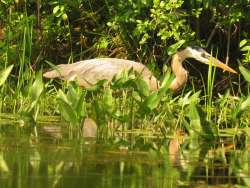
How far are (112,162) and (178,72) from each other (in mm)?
5245

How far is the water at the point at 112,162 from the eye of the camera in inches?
181

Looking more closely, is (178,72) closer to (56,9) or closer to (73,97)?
(56,9)

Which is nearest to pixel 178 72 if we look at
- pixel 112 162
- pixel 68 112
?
pixel 68 112

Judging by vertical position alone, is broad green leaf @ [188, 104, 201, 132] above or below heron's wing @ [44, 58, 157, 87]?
below

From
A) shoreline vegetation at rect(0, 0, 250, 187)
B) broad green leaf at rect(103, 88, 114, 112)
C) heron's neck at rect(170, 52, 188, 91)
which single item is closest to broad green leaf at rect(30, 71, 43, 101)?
shoreline vegetation at rect(0, 0, 250, 187)

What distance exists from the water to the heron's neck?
3606 mm

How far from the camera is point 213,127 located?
647cm

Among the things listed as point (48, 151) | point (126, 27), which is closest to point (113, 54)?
point (126, 27)

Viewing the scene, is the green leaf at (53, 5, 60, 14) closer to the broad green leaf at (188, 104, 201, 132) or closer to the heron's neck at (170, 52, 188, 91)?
the heron's neck at (170, 52, 188, 91)

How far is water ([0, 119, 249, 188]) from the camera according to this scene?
4605 mm

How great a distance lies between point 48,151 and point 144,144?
90cm

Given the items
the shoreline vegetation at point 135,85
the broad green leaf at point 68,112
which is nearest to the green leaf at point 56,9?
the shoreline vegetation at point 135,85

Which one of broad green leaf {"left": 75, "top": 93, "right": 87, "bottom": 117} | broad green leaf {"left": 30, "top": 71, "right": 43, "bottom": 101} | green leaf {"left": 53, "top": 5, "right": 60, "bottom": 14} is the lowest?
broad green leaf {"left": 75, "top": 93, "right": 87, "bottom": 117}

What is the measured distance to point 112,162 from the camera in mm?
5273
